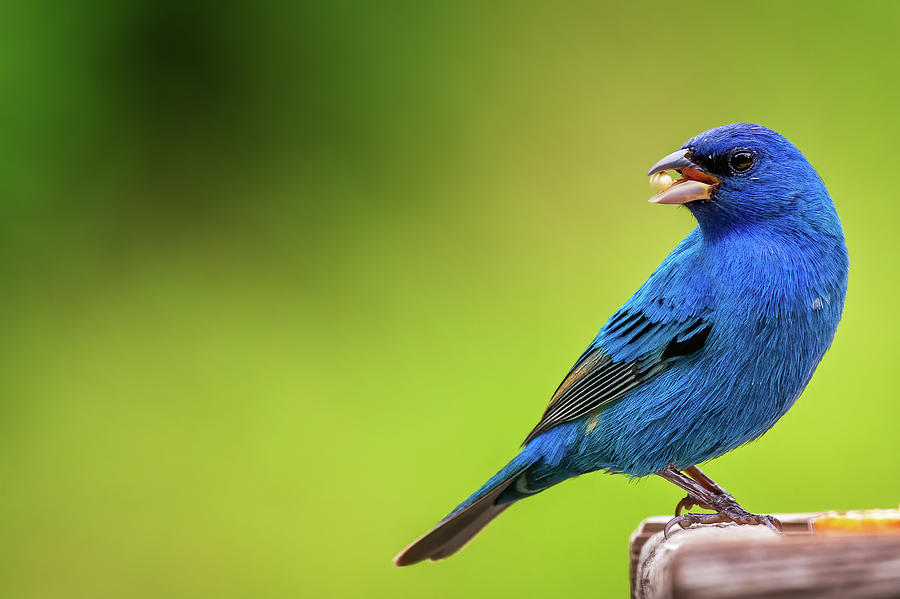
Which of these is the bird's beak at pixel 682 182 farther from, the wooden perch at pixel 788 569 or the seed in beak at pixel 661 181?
the wooden perch at pixel 788 569

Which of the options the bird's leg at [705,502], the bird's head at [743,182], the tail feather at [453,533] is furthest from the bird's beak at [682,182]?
the tail feather at [453,533]

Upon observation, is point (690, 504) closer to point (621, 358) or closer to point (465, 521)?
point (621, 358)

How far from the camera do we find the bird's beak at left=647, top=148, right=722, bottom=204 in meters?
2.83

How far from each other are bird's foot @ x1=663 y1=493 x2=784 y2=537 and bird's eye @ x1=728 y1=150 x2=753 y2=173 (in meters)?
0.95

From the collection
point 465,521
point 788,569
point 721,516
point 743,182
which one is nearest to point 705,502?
point 721,516

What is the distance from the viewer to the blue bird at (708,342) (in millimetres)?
2656

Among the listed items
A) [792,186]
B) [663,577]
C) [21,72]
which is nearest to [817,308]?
[792,186]

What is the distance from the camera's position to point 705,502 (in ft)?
9.43

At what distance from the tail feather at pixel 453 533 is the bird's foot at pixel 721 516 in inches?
21.5

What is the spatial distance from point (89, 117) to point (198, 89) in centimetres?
63

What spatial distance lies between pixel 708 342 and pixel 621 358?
290mm

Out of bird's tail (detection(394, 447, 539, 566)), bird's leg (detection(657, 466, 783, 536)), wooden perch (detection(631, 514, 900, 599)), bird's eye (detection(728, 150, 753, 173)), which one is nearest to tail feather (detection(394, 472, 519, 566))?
bird's tail (detection(394, 447, 539, 566))

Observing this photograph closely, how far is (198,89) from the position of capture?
5.79 metres

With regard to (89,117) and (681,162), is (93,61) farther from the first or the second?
(681,162)
